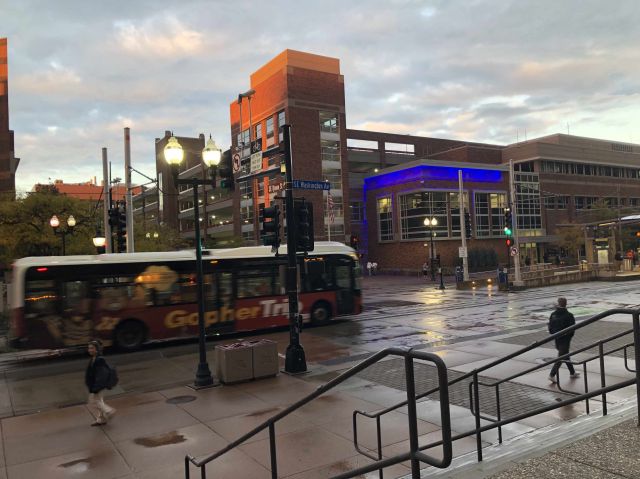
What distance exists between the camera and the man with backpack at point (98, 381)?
9070mm

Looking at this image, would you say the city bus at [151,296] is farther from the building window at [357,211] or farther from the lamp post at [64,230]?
the building window at [357,211]

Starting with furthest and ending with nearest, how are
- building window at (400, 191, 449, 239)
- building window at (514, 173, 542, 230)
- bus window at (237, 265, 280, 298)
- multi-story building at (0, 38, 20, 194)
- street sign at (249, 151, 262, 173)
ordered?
building window at (514, 173, 542, 230)
multi-story building at (0, 38, 20, 194)
building window at (400, 191, 449, 239)
bus window at (237, 265, 280, 298)
street sign at (249, 151, 262, 173)

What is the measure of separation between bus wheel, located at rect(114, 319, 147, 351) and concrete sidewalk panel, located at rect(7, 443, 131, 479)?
9.46m

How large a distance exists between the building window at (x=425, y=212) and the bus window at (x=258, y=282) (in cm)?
4307

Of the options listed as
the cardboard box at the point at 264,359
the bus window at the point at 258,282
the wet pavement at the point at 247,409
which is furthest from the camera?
the bus window at the point at 258,282

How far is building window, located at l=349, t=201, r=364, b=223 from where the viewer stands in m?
70.7

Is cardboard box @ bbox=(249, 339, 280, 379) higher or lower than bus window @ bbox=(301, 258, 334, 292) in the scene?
lower

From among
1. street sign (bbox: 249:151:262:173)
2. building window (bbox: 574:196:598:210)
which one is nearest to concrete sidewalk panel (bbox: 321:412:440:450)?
street sign (bbox: 249:151:262:173)

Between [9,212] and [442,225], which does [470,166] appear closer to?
[442,225]

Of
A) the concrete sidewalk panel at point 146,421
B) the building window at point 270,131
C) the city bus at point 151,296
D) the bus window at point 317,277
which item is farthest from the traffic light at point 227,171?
the building window at point 270,131

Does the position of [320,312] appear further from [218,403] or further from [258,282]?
[218,403]

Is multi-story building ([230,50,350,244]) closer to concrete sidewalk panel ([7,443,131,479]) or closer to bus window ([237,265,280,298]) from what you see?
bus window ([237,265,280,298])

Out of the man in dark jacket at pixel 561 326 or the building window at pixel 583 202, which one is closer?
the man in dark jacket at pixel 561 326

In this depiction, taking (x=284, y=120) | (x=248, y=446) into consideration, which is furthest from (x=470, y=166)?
(x=248, y=446)
